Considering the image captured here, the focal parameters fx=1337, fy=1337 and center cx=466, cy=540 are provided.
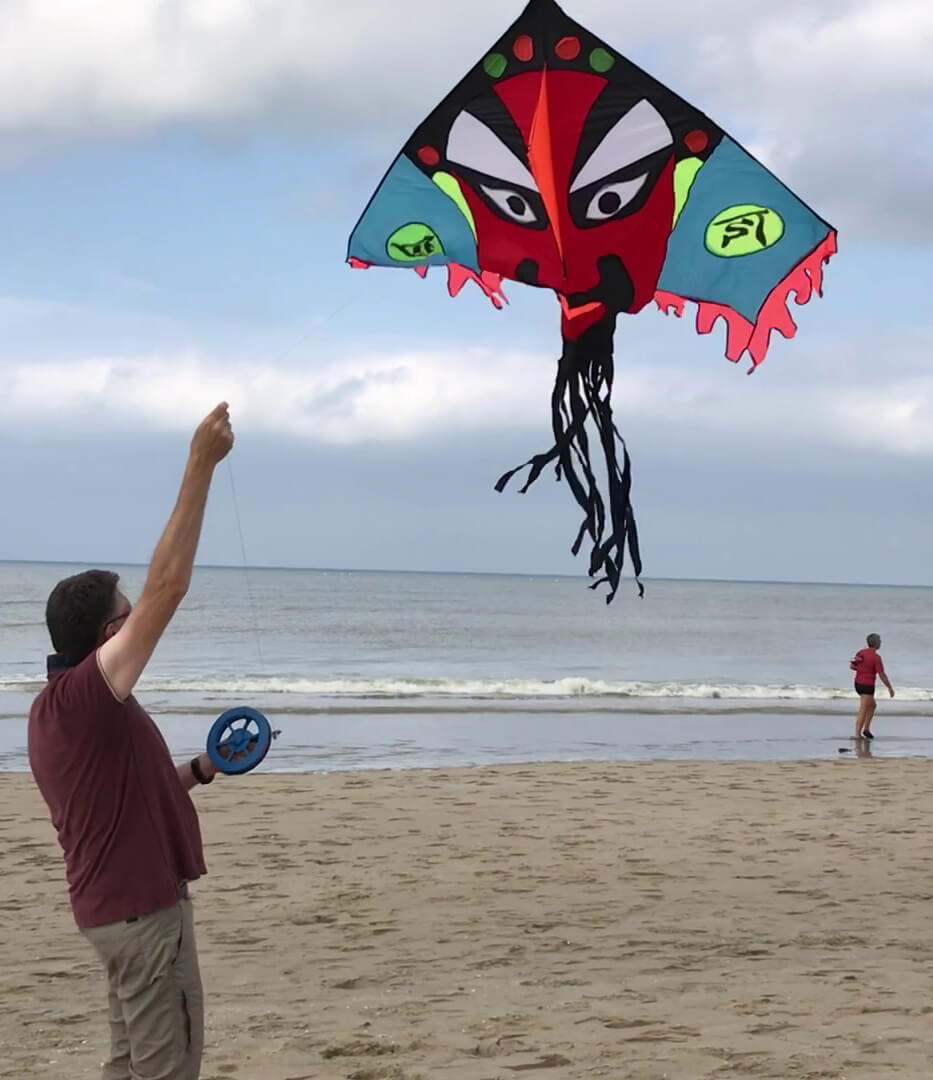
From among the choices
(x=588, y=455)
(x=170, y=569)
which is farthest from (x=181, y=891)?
(x=588, y=455)

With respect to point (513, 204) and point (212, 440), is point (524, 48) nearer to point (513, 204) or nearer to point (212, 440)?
point (513, 204)

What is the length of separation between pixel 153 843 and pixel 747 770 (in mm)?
11007

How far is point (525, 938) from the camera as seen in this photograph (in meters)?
6.27

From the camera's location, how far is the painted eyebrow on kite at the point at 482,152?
5.18 meters

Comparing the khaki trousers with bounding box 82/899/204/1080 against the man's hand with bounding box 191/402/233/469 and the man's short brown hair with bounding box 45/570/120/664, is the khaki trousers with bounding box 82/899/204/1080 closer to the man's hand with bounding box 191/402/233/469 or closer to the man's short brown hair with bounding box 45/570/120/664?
the man's short brown hair with bounding box 45/570/120/664

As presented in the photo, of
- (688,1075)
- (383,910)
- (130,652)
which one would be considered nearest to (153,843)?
(130,652)

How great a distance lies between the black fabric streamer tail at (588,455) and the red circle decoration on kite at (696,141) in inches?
27.7

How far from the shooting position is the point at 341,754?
1471cm

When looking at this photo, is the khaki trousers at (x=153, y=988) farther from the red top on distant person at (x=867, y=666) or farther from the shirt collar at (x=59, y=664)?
the red top on distant person at (x=867, y=666)

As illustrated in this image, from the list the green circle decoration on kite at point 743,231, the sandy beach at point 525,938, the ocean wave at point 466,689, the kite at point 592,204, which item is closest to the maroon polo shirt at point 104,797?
the sandy beach at point 525,938

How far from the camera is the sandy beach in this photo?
177 inches

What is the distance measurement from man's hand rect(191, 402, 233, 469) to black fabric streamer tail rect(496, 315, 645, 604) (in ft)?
5.51

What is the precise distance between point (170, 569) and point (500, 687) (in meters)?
22.9

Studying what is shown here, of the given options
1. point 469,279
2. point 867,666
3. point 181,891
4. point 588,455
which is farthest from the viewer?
point 867,666
